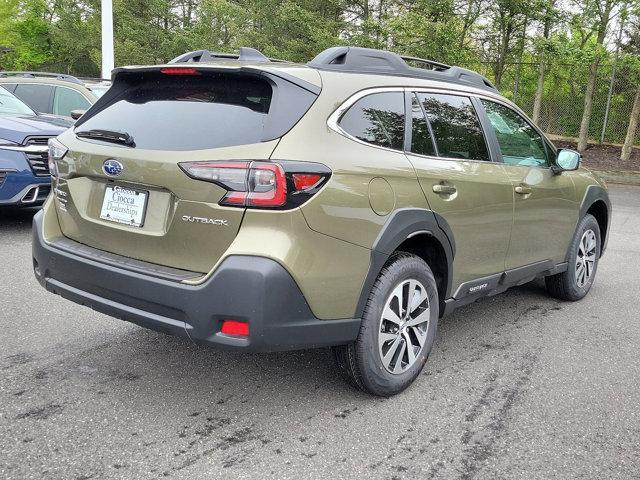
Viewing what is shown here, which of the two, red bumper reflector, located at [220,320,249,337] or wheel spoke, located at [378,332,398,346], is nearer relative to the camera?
red bumper reflector, located at [220,320,249,337]

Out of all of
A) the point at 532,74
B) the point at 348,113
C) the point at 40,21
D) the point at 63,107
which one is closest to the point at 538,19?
the point at 532,74

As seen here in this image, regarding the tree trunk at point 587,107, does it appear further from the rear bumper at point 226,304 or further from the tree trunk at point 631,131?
the rear bumper at point 226,304

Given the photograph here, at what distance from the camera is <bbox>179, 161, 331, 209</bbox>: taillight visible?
8.57ft

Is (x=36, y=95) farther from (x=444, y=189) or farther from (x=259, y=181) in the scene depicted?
(x=259, y=181)

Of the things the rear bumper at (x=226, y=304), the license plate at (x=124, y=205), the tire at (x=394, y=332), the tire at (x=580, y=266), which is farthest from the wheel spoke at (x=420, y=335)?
the tire at (x=580, y=266)

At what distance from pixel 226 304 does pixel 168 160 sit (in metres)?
0.70

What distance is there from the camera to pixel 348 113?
3.01m

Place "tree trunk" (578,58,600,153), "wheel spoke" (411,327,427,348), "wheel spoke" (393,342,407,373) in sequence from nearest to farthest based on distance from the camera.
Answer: "wheel spoke" (393,342,407,373)
"wheel spoke" (411,327,427,348)
"tree trunk" (578,58,600,153)

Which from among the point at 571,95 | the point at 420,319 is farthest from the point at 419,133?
the point at 571,95

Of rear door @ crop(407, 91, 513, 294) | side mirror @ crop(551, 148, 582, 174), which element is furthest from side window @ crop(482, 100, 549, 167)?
rear door @ crop(407, 91, 513, 294)

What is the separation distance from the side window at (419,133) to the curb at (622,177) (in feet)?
44.3

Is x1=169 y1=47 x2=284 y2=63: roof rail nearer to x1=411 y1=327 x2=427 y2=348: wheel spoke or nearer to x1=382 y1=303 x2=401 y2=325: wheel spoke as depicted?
x1=382 y1=303 x2=401 y2=325: wheel spoke

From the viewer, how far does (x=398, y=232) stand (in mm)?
3049

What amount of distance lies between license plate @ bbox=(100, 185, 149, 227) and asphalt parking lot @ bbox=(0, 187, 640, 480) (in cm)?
93
